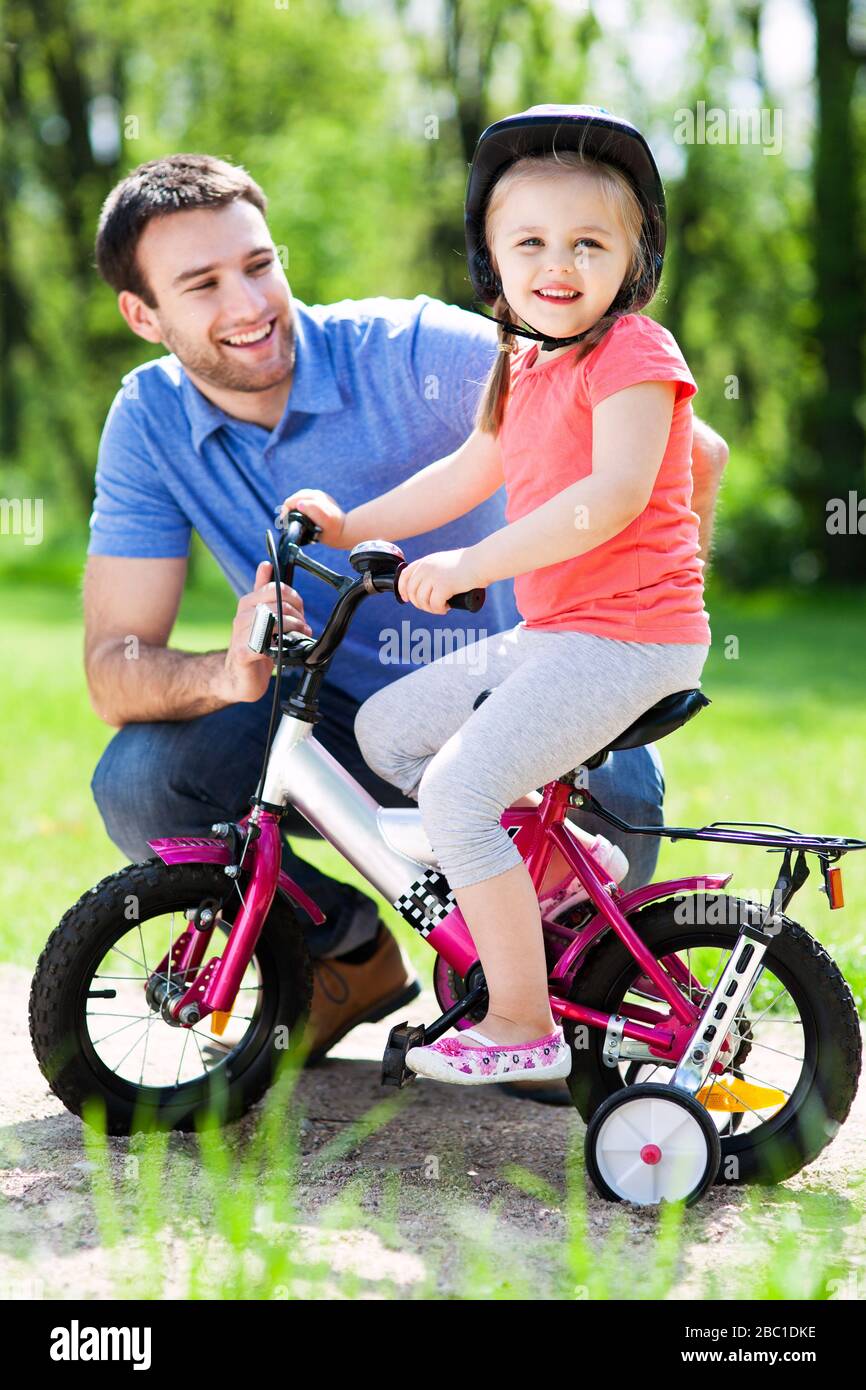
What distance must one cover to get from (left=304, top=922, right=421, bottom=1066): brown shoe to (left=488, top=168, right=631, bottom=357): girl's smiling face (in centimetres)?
152

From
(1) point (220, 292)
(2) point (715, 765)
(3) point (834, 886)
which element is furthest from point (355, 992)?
(2) point (715, 765)

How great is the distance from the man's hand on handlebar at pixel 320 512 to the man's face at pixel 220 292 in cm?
57

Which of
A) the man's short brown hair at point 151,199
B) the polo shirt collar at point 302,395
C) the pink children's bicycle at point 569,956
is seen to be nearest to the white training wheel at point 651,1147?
the pink children's bicycle at point 569,956

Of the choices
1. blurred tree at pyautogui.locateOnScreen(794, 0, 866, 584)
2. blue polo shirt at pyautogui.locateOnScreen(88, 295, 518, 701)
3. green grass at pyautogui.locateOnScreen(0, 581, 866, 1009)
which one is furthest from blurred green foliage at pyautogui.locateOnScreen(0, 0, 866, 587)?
blue polo shirt at pyautogui.locateOnScreen(88, 295, 518, 701)

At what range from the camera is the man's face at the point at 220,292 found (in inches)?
130

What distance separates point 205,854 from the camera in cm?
276

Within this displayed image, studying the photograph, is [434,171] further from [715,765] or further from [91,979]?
[91,979]

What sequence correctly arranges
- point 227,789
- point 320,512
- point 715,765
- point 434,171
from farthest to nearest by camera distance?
1. point 434,171
2. point 715,765
3. point 227,789
4. point 320,512

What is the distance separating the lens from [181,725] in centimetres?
331

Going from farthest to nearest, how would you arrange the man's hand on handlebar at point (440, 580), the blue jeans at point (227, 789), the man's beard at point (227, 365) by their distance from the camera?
1. the man's beard at point (227, 365)
2. the blue jeans at point (227, 789)
3. the man's hand on handlebar at point (440, 580)

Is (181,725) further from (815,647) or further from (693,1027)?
(815,647)

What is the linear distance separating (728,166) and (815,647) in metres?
8.44

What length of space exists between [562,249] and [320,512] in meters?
0.66

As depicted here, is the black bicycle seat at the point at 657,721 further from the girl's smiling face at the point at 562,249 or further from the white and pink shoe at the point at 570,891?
the girl's smiling face at the point at 562,249
